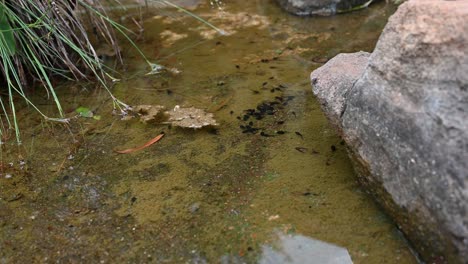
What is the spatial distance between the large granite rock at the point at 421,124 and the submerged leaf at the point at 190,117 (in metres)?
0.72

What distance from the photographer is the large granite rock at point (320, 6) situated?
10.6 ft

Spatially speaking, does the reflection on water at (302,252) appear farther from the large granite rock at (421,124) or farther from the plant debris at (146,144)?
the plant debris at (146,144)

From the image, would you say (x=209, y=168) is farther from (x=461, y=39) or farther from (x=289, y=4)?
(x=289, y=4)

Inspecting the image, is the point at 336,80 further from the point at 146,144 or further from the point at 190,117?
the point at 146,144

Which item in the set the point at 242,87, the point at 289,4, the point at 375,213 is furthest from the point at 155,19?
the point at 375,213

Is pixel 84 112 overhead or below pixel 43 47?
below

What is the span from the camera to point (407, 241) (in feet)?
4.65

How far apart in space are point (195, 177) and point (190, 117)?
42cm

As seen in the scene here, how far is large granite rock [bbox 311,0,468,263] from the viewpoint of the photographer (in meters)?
1.24

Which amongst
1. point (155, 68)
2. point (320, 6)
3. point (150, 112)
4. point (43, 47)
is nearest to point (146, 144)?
point (150, 112)

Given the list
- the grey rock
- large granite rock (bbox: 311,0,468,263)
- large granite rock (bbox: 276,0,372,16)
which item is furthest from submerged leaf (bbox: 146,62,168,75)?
large granite rock (bbox: 311,0,468,263)

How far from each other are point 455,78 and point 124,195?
1.11 metres

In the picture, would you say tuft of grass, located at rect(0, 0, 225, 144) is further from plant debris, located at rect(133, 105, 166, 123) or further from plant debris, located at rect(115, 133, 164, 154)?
plant debris, located at rect(115, 133, 164, 154)

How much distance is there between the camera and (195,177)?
1775 mm
